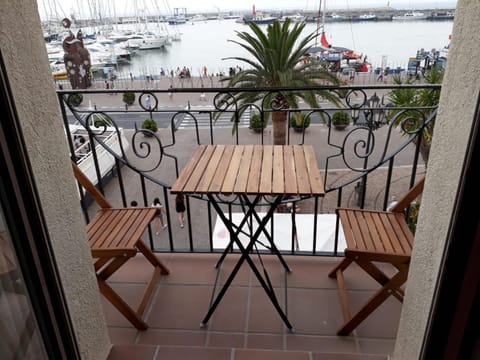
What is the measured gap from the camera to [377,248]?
1908 millimetres

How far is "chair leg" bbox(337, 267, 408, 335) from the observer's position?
6.11 feet

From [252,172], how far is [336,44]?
5324 cm

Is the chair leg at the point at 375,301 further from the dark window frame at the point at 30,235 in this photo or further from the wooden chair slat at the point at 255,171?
the dark window frame at the point at 30,235

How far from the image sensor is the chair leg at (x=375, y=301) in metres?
1.86

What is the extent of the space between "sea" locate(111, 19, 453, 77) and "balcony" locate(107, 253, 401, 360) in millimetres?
30340

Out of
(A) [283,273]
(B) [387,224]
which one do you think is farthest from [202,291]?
(B) [387,224]

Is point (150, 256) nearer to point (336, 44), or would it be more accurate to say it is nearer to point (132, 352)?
point (132, 352)

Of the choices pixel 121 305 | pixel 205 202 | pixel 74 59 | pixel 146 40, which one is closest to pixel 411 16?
pixel 146 40

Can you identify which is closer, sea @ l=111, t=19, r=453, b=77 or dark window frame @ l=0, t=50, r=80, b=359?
dark window frame @ l=0, t=50, r=80, b=359

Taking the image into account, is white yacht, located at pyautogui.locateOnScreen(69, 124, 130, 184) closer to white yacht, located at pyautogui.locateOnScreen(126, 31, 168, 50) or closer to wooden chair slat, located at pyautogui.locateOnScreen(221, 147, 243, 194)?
wooden chair slat, located at pyautogui.locateOnScreen(221, 147, 243, 194)

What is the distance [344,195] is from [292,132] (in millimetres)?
7198

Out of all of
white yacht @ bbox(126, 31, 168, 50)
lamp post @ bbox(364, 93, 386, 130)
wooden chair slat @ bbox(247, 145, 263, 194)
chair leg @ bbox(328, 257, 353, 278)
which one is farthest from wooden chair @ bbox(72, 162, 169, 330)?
white yacht @ bbox(126, 31, 168, 50)

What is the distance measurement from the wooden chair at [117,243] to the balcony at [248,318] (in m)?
0.10

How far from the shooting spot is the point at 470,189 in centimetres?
104
